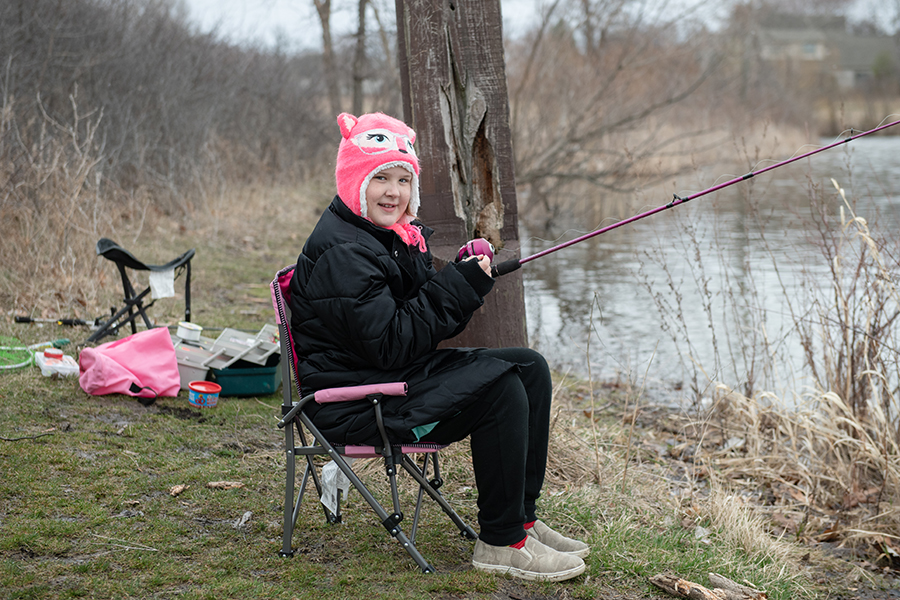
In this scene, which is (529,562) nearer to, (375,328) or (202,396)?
(375,328)

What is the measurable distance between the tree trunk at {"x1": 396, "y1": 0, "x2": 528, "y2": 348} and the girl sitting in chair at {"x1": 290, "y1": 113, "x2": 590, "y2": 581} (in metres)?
0.84

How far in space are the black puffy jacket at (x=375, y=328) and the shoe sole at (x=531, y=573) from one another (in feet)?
1.61

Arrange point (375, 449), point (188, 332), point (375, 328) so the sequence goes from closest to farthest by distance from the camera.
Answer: point (375, 328)
point (375, 449)
point (188, 332)

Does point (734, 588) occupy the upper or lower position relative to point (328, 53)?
lower

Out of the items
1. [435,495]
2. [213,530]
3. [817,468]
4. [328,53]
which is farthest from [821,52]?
[213,530]

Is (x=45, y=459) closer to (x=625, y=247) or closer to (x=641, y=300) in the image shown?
(x=641, y=300)

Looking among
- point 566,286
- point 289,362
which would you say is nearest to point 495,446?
point 289,362

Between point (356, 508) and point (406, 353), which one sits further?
point (356, 508)

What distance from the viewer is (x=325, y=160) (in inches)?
707

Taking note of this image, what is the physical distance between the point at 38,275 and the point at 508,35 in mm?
8495

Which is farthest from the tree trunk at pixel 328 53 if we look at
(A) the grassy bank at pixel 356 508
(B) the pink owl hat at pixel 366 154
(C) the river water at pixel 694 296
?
(B) the pink owl hat at pixel 366 154

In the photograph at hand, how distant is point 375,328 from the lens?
7.80 feet

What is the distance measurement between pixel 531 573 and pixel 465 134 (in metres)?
1.84

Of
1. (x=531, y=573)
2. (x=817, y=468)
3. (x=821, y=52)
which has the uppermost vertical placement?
(x=821, y=52)
